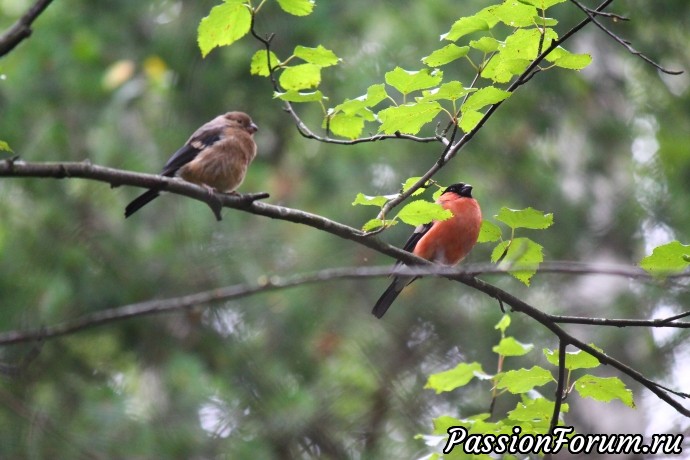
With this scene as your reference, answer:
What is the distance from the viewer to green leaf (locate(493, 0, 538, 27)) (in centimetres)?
260

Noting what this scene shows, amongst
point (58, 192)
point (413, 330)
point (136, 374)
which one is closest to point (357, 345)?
point (413, 330)

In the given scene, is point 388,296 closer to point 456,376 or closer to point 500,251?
point 456,376

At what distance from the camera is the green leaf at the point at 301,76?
293cm

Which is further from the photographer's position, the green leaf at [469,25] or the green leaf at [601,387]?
the green leaf at [601,387]

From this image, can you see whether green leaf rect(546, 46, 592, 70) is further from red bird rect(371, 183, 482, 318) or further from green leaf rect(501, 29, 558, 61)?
red bird rect(371, 183, 482, 318)

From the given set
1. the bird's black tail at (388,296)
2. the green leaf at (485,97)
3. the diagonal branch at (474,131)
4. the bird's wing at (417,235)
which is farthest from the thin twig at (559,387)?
the bird's wing at (417,235)

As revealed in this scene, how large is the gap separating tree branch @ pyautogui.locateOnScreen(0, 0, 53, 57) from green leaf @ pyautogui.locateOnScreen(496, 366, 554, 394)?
186 cm

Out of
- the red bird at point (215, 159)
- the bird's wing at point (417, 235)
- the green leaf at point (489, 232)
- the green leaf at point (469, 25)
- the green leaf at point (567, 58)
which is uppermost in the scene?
the green leaf at point (469, 25)

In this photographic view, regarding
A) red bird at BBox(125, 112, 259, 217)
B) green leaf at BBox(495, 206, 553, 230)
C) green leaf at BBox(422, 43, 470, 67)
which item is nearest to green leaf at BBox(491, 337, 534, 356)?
green leaf at BBox(495, 206, 553, 230)

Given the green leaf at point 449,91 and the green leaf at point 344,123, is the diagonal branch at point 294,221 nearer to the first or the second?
the green leaf at point 344,123

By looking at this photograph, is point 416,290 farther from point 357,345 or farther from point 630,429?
point 630,429

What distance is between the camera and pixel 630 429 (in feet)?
22.0

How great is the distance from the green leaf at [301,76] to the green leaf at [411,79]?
1.03 feet

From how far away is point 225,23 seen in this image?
276 centimetres
